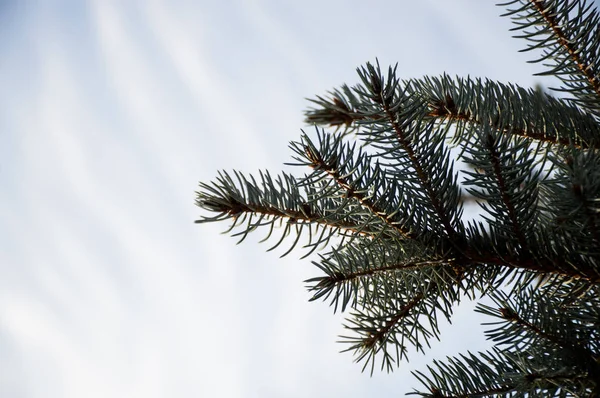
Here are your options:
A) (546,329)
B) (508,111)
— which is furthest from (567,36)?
(546,329)

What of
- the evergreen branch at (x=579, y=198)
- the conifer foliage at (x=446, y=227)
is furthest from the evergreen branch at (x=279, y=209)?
the evergreen branch at (x=579, y=198)

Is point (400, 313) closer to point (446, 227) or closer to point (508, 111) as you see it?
point (446, 227)

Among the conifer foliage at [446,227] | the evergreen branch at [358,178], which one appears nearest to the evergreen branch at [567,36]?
the conifer foliage at [446,227]

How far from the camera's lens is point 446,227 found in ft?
1.34

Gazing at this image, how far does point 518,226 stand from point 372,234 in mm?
109

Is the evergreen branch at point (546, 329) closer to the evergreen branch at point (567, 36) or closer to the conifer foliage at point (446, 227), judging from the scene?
the conifer foliage at point (446, 227)

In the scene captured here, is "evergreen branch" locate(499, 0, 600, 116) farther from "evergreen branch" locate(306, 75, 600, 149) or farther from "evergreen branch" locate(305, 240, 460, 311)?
"evergreen branch" locate(305, 240, 460, 311)

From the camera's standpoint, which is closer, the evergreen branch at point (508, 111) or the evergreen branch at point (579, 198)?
the evergreen branch at point (579, 198)

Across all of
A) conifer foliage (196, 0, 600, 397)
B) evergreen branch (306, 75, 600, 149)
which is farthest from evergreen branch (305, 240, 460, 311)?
evergreen branch (306, 75, 600, 149)

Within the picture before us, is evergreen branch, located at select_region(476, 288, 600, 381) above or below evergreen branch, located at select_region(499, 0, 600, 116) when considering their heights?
below

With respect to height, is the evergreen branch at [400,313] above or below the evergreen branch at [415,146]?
Answer: below

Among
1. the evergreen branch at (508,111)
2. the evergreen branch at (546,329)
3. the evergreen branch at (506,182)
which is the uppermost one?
the evergreen branch at (508,111)

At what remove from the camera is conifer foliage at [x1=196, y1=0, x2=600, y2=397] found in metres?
0.37

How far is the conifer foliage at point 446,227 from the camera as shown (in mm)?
368
